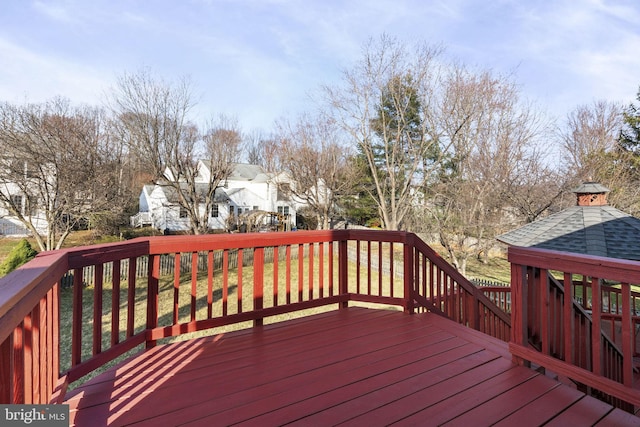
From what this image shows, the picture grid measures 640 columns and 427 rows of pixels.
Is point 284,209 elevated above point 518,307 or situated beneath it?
elevated above

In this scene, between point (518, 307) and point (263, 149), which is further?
point (263, 149)

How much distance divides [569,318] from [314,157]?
15.3 metres

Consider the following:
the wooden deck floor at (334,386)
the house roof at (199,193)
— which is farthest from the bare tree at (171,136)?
the wooden deck floor at (334,386)

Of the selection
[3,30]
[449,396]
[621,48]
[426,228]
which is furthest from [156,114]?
[621,48]

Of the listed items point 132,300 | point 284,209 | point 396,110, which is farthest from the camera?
point 284,209

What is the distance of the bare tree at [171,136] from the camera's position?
1290 cm

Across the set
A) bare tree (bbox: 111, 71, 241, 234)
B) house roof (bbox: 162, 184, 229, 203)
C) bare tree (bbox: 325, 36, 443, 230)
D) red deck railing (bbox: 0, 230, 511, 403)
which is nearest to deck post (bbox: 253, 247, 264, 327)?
red deck railing (bbox: 0, 230, 511, 403)

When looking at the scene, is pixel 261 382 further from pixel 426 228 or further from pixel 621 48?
pixel 621 48

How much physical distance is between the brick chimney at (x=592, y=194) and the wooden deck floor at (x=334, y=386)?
3980 mm

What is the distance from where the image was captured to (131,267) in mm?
2355

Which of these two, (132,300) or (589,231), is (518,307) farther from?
(589,231)

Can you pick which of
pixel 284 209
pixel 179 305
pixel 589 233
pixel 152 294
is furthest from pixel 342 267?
pixel 284 209

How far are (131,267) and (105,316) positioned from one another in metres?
7.38

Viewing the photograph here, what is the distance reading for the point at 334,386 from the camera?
77.0 inches
